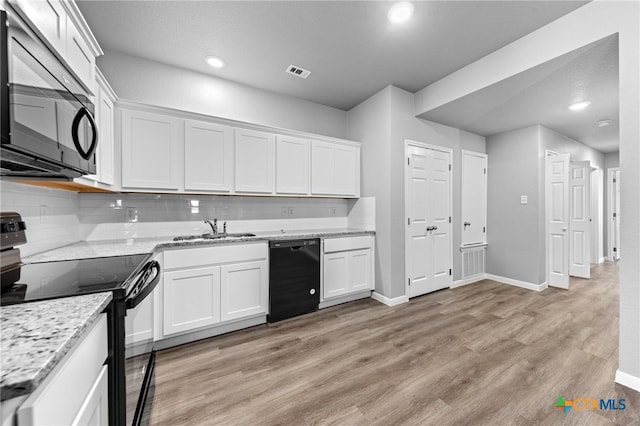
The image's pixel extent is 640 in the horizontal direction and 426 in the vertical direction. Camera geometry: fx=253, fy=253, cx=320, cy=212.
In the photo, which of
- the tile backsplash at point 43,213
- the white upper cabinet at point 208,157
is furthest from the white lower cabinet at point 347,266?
the tile backsplash at point 43,213

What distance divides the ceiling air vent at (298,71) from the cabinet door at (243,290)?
2139mm

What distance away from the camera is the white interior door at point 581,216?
4.19 m

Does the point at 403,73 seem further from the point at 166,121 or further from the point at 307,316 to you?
the point at 307,316

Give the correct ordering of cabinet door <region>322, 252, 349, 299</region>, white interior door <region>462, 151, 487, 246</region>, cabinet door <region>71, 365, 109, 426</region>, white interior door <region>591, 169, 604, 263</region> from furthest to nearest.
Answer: white interior door <region>591, 169, 604, 263</region> → white interior door <region>462, 151, 487, 246</region> → cabinet door <region>322, 252, 349, 299</region> → cabinet door <region>71, 365, 109, 426</region>

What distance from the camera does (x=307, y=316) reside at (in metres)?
2.86

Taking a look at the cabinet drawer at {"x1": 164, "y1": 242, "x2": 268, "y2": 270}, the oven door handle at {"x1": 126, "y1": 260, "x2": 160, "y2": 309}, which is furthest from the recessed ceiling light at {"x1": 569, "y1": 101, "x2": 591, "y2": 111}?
the oven door handle at {"x1": 126, "y1": 260, "x2": 160, "y2": 309}

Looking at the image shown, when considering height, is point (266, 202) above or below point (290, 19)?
below

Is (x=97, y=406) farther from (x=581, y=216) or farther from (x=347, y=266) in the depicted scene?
(x=581, y=216)

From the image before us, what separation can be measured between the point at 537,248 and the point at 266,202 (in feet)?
13.1

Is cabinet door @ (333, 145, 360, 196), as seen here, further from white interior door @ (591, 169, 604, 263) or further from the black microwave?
white interior door @ (591, 169, 604, 263)

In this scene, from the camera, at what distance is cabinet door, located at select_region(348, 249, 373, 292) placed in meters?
3.22

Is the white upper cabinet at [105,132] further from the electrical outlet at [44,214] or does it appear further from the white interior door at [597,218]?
the white interior door at [597,218]

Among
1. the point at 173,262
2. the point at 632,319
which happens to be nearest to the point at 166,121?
the point at 173,262

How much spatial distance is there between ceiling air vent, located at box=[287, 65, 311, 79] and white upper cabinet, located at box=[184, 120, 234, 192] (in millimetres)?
935
